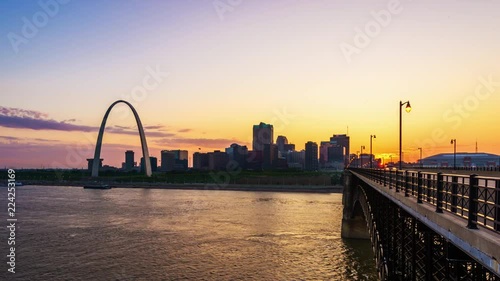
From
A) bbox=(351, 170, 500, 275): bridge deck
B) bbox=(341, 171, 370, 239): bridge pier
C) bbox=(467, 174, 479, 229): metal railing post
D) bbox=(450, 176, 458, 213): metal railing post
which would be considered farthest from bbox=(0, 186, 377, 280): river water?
bbox=(467, 174, 479, 229): metal railing post

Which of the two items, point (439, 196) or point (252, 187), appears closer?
point (439, 196)

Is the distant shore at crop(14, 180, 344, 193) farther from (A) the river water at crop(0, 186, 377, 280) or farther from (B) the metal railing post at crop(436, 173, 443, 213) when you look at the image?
(B) the metal railing post at crop(436, 173, 443, 213)

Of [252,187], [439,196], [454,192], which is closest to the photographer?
[454,192]

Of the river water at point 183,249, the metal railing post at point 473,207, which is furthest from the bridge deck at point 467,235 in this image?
the river water at point 183,249

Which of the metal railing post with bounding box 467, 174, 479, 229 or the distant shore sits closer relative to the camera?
the metal railing post with bounding box 467, 174, 479, 229

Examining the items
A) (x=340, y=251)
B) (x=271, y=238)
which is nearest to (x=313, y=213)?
(x=271, y=238)

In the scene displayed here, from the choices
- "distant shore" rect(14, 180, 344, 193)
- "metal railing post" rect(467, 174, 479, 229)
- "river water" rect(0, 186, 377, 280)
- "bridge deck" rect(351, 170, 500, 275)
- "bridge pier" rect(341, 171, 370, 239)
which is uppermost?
"metal railing post" rect(467, 174, 479, 229)

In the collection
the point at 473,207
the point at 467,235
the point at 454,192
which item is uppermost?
the point at 454,192

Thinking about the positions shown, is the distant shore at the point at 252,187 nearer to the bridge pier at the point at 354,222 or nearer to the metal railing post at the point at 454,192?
the bridge pier at the point at 354,222

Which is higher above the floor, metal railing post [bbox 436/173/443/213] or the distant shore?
metal railing post [bbox 436/173/443/213]

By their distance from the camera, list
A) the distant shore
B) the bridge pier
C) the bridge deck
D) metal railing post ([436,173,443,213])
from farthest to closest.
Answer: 1. the distant shore
2. the bridge pier
3. metal railing post ([436,173,443,213])
4. the bridge deck

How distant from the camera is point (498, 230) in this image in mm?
8398

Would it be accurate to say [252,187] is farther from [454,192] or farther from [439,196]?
[454,192]

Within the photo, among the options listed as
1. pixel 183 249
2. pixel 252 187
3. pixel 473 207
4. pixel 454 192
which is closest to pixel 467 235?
pixel 473 207
